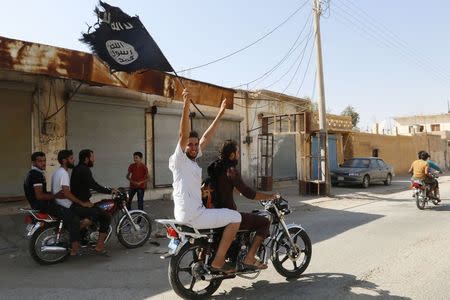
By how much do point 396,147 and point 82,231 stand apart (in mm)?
30125

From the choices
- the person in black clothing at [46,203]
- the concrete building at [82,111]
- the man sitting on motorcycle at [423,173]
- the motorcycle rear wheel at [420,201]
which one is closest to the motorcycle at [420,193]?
the motorcycle rear wheel at [420,201]

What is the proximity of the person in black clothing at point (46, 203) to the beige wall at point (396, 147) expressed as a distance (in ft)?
75.7

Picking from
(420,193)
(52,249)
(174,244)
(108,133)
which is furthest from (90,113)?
(420,193)

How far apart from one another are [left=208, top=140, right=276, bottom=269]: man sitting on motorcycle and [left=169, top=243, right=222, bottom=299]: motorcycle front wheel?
52cm

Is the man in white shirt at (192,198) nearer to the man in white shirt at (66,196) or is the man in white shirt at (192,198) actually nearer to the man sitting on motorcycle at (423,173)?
the man in white shirt at (66,196)

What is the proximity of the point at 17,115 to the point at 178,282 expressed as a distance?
25.2 ft

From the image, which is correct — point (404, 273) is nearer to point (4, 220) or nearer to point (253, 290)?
point (253, 290)

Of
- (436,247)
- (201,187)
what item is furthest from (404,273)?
(201,187)

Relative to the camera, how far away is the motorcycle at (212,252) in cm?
488

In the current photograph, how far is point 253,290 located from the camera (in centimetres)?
527

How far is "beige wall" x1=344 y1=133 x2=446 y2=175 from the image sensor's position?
28.4 m

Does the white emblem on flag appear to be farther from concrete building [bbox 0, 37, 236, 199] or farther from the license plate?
the license plate

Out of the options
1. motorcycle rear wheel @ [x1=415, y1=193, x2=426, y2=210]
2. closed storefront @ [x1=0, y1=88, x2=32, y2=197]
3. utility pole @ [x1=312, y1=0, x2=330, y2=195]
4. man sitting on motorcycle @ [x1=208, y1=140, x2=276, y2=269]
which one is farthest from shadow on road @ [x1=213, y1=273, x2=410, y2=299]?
utility pole @ [x1=312, y1=0, x2=330, y2=195]

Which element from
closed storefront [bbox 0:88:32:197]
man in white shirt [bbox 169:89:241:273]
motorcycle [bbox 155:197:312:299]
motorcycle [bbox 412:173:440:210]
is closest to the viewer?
man in white shirt [bbox 169:89:241:273]
